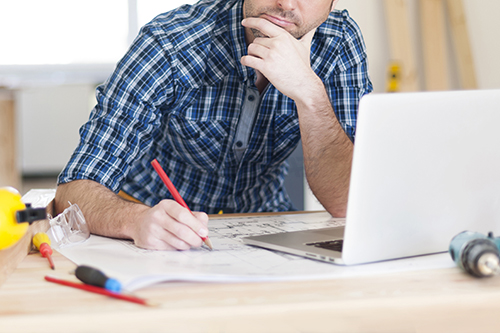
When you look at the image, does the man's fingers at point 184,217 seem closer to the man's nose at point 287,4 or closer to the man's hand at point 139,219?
the man's hand at point 139,219

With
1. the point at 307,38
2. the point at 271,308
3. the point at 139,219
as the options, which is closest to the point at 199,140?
the point at 307,38

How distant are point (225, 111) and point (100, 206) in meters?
0.51

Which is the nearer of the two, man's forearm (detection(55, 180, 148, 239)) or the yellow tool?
the yellow tool

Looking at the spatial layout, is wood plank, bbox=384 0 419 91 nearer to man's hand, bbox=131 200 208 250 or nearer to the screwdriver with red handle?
man's hand, bbox=131 200 208 250

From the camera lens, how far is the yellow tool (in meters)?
0.54

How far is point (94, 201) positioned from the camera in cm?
95

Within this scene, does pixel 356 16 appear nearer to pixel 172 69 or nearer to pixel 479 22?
pixel 479 22

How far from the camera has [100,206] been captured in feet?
3.00

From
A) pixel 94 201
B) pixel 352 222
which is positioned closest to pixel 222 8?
pixel 94 201

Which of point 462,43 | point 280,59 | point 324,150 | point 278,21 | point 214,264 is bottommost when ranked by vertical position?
point 214,264

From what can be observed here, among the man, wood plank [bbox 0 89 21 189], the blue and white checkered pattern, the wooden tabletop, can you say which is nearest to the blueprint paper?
the wooden tabletop

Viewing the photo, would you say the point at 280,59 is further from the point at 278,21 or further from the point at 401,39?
the point at 401,39

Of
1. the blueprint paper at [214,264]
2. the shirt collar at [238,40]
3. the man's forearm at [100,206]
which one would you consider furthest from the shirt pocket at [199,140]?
the blueprint paper at [214,264]

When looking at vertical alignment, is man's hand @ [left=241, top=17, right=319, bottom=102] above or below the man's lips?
below
